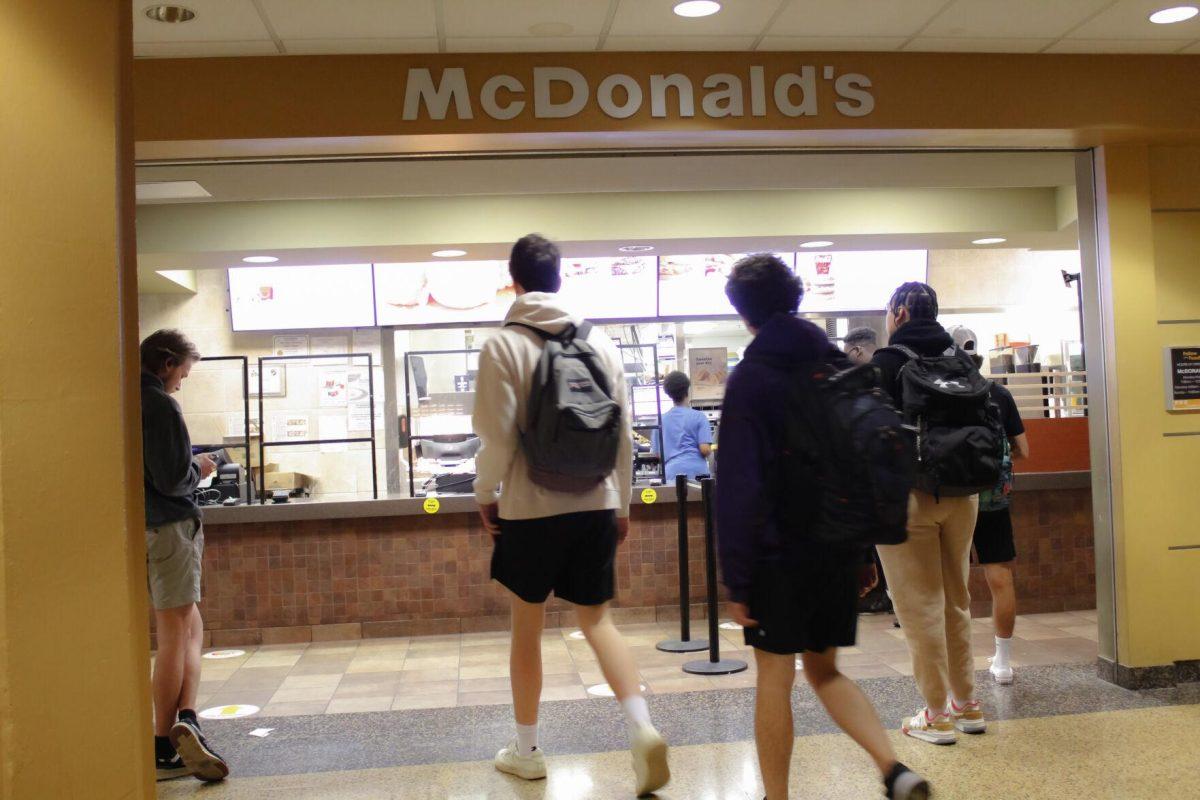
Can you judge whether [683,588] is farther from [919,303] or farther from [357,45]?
[357,45]

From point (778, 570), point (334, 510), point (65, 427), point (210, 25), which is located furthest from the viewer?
point (334, 510)

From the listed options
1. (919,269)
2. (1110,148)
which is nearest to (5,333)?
(1110,148)

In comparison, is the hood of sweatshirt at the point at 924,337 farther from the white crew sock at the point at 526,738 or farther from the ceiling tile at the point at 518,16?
the white crew sock at the point at 526,738

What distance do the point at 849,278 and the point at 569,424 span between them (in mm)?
5858

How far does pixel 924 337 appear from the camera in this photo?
3.57 metres

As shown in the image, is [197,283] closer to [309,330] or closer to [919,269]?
[309,330]

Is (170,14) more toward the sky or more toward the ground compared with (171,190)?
more toward the sky

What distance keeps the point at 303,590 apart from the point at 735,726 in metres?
2.98

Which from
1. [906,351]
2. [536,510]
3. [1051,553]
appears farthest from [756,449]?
[1051,553]

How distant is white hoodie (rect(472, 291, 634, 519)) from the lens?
3.06m

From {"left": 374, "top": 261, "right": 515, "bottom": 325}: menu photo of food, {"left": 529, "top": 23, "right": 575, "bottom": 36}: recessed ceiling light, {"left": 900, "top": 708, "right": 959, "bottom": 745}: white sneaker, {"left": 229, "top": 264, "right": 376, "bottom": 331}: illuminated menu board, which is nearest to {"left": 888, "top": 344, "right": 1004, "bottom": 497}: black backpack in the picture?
{"left": 900, "top": 708, "right": 959, "bottom": 745}: white sneaker

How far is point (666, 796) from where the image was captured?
3.12 metres

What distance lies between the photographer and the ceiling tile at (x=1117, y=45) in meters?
4.20

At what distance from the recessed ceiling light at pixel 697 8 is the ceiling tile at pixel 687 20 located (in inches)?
1.0
